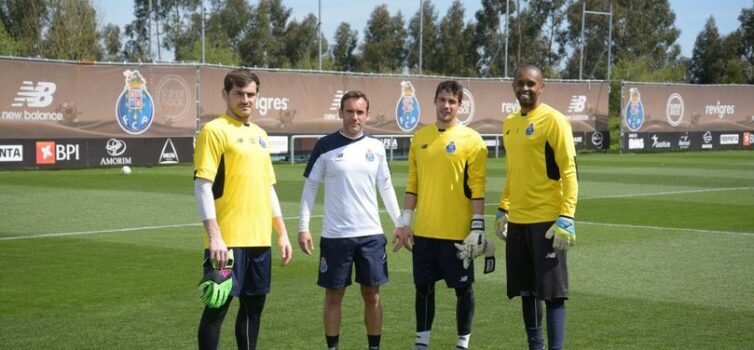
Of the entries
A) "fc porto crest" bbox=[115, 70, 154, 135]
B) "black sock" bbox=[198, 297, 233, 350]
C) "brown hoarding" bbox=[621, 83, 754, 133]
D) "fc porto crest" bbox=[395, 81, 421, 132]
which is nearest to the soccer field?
"black sock" bbox=[198, 297, 233, 350]

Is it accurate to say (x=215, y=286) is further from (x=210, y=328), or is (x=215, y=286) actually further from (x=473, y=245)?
(x=473, y=245)

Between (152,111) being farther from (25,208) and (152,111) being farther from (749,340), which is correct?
(749,340)

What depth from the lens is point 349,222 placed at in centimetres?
791

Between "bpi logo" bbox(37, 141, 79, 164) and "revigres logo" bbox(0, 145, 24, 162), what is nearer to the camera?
"revigres logo" bbox(0, 145, 24, 162)

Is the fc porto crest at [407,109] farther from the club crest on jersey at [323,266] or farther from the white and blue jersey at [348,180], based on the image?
the club crest on jersey at [323,266]

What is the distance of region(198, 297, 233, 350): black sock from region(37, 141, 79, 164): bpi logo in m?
22.4

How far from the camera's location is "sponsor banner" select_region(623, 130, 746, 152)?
4453cm

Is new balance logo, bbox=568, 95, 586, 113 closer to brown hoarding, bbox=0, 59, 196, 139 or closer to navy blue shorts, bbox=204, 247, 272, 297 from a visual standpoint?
brown hoarding, bbox=0, 59, 196, 139

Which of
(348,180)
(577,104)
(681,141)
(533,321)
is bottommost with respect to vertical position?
(533,321)

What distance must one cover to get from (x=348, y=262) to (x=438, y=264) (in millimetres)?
766

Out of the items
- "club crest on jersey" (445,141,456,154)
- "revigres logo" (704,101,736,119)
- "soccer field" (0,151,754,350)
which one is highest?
"revigres logo" (704,101,736,119)

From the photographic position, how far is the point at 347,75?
35469 mm

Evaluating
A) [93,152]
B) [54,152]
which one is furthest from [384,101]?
[54,152]

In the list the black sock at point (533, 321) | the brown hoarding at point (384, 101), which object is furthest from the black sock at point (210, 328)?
the brown hoarding at point (384, 101)
